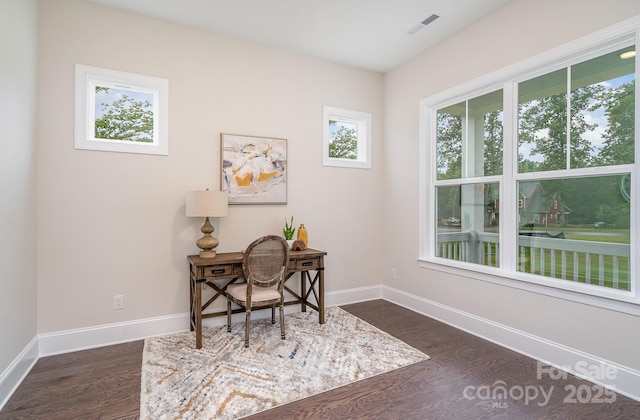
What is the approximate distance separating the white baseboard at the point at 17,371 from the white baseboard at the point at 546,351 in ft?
12.0

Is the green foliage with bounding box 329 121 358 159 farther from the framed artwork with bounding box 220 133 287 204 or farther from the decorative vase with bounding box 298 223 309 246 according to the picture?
the decorative vase with bounding box 298 223 309 246

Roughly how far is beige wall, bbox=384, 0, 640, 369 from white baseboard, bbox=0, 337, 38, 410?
3.69 meters

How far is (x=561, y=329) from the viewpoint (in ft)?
8.20

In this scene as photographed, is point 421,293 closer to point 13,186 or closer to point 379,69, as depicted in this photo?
point 379,69

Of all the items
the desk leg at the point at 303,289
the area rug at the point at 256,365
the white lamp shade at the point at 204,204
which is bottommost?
the area rug at the point at 256,365

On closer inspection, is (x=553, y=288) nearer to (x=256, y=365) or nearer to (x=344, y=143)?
(x=256, y=365)

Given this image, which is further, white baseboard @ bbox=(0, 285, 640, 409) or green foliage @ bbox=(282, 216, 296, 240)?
green foliage @ bbox=(282, 216, 296, 240)

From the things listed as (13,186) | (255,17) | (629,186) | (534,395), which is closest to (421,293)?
(534,395)

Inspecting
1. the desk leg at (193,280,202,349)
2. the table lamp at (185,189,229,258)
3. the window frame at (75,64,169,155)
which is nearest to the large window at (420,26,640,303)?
the table lamp at (185,189,229,258)

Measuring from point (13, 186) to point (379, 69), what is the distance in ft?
13.1

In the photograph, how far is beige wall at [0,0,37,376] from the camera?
81.8 inches

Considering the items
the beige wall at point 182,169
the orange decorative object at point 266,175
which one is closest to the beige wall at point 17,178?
the beige wall at point 182,169

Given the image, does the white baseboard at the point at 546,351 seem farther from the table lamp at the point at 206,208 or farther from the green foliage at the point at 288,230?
the table lamp at the point at 206,208

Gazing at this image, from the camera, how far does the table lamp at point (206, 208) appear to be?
291cm
